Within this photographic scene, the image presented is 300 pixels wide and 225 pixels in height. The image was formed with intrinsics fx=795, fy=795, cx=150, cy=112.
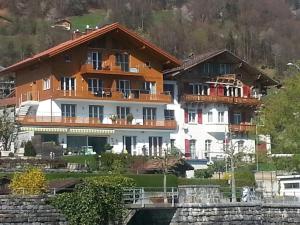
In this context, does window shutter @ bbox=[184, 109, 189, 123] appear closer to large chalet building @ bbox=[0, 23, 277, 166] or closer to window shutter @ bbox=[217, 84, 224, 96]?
large chalet building @ bbox=[0, 23, 277, 166]

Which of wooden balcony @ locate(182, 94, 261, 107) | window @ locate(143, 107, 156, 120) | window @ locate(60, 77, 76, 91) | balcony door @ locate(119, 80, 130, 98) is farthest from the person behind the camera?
wooden balcony @ locate(182, 94, 261, 107)

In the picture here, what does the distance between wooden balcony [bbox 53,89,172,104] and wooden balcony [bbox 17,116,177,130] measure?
2024 millimetres

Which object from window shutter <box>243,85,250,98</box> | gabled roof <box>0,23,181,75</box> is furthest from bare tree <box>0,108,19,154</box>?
window shutter <box>243,85,250,98</box>

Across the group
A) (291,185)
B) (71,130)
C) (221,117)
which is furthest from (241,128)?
(291,185)

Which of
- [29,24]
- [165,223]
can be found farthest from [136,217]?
[29,24]

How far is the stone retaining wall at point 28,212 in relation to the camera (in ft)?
130

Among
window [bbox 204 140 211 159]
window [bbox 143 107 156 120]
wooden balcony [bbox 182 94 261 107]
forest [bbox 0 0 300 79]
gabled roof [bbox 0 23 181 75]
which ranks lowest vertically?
window [bbox 204 140 211 159]

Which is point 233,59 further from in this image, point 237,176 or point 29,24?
point 29,24

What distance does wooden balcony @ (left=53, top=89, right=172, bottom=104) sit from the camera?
7244 centimetres

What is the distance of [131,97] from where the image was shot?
75.6 metres

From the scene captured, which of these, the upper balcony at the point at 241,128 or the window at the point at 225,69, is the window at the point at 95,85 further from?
the upper balcony at the point at 241,128

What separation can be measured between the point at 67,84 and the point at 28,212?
111 feet

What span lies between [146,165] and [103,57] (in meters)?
14.9

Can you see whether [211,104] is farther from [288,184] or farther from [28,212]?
[28,212]
